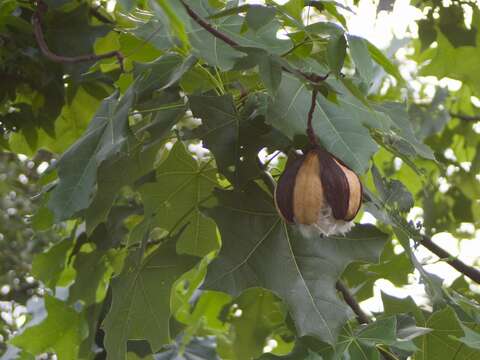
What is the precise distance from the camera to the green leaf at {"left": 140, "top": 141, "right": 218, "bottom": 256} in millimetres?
1268

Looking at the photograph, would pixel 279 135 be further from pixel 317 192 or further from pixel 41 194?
pixel 41 194

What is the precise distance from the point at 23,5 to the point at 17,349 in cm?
77

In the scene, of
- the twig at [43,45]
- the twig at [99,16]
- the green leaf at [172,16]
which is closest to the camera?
the green leaf at [172,16]

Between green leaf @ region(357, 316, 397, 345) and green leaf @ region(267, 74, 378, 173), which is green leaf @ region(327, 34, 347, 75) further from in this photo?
green leaf @ region(357, 316, 397, 345)

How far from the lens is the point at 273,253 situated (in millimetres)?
1118

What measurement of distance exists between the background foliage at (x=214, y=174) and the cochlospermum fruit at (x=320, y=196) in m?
0.06

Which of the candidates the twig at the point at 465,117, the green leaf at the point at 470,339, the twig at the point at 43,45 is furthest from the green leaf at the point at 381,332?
the twig at the point at 465,117

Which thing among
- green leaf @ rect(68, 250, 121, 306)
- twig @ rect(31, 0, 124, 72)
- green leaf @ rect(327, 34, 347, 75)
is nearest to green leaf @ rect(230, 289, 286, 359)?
green leaf @ rect(68, 250, 121, 306)

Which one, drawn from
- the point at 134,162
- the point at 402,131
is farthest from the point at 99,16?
the point at 402,131

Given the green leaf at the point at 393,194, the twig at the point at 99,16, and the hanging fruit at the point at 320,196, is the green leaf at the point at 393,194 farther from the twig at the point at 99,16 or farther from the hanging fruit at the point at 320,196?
the twig at the point at 99,16

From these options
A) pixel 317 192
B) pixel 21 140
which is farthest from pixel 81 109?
pixel 317 192

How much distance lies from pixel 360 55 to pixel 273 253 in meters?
0.32

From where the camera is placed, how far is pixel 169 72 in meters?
1.06

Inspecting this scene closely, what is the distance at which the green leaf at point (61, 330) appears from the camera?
5.28 feet
